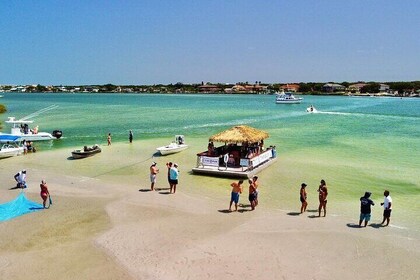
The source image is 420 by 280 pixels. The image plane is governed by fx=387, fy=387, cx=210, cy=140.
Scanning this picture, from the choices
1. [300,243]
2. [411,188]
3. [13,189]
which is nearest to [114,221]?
[300,243]

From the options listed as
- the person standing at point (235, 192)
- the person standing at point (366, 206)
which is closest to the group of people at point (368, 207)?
the person standing at point (366, 206)

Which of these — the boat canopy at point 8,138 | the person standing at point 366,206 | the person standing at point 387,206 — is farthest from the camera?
the boat canopy at point 8,138

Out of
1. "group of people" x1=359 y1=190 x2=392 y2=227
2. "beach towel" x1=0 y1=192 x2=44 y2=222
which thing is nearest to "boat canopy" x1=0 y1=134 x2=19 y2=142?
"beach towel" x1=0 y1=192 x2=44 y2=222

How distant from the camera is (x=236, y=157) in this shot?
22641 millimetres

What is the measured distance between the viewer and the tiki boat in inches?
860

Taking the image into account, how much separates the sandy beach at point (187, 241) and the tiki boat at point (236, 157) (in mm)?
3342

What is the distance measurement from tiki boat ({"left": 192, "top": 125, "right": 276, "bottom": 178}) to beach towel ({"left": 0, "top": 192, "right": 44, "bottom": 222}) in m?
9.21

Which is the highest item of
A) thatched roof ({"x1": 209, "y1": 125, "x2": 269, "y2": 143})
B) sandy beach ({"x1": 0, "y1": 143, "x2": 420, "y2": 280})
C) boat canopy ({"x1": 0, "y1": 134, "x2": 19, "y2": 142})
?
thatched roof ({"x1": 209, "y1": 125, "x2": 269, "y2": 143})

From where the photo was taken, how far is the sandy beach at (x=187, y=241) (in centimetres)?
1070

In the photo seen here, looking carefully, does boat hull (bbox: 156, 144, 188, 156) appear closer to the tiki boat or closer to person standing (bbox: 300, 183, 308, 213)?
the tiki boat

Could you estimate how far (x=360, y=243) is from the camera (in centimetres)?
1255

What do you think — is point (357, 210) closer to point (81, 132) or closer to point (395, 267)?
point (395, 267)

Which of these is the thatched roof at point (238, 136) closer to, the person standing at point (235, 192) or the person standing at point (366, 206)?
the person standing at point (235, 192)

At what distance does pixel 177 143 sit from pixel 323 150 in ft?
40.3
